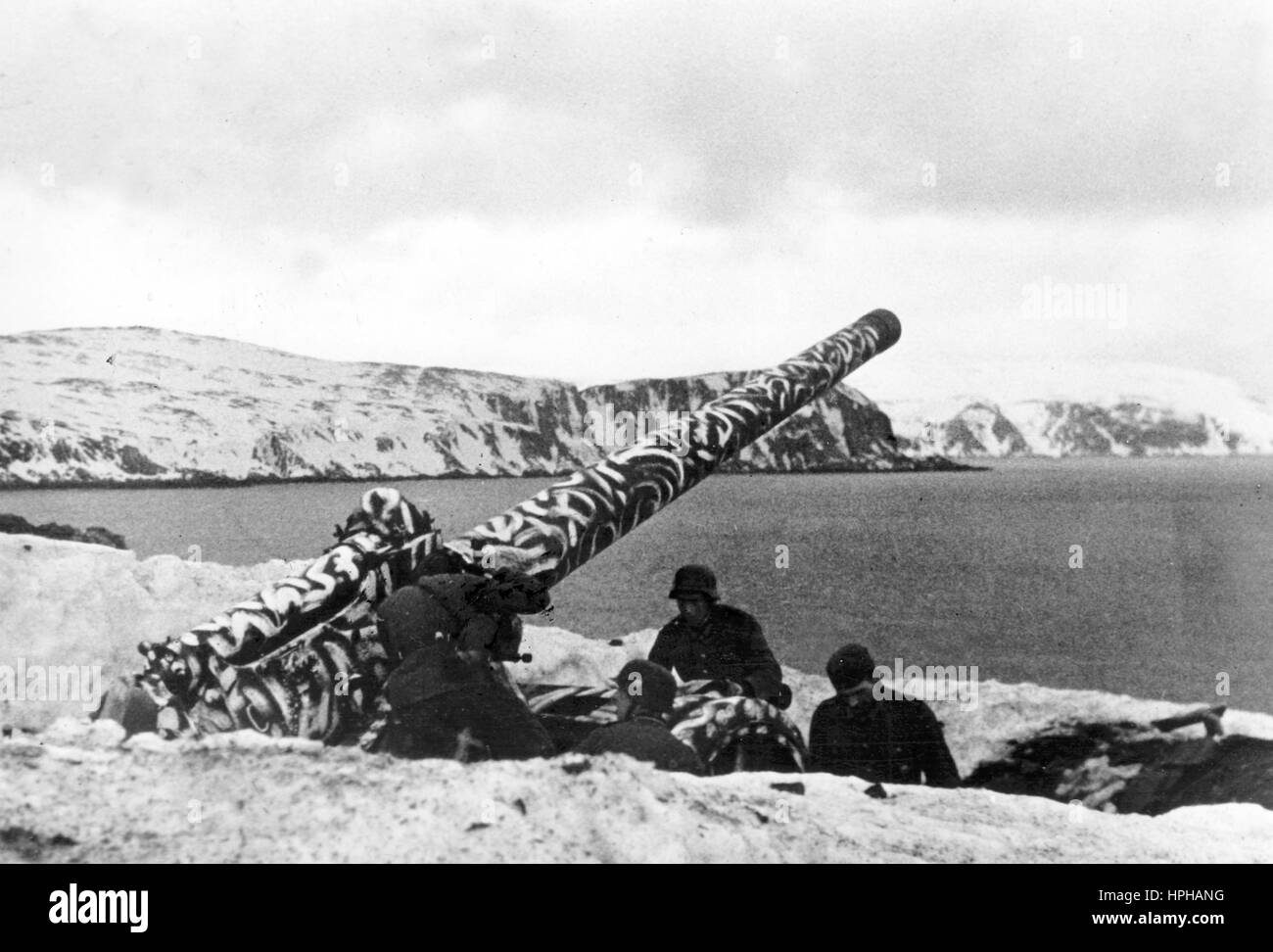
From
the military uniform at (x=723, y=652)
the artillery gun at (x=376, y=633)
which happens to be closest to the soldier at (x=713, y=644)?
the military uniform at (x=723, y=652)

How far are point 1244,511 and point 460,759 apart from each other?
4.83 metres

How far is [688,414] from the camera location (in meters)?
7.39

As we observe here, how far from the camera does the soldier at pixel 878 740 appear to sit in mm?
6742

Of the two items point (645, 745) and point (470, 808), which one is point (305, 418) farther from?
point (645, 745)

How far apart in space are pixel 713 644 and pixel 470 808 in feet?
6.06

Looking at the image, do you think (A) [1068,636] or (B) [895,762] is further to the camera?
(A) [1068,636]

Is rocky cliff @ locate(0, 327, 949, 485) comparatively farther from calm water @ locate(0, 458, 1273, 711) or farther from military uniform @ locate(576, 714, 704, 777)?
military uniform @ locate(576, 714, 704, 777)

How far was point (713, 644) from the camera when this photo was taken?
7.15 metres

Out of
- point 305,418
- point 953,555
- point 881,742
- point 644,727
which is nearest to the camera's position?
point 644,727

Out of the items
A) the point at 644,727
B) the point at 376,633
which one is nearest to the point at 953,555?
the point at 644,727

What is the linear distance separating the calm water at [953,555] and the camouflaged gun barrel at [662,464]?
0.21 m

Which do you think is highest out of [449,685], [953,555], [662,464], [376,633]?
[662,464]
